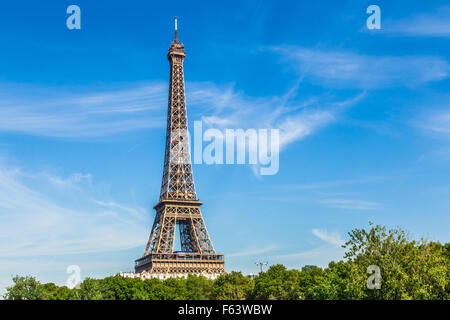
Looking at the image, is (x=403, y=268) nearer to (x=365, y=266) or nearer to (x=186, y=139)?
(x=365, y=266)

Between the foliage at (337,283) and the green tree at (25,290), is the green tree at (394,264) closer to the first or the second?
the foliage at (337,283)

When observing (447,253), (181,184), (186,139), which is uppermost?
(186,139)

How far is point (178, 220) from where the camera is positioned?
119938 mm

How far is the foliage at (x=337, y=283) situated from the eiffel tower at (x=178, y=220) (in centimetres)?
1651

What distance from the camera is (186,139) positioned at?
416ft

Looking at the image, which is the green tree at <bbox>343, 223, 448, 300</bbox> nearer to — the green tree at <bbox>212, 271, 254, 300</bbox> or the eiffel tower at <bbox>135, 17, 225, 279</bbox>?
the green tree at <bbox>212, 271, 254, 300</bbox>

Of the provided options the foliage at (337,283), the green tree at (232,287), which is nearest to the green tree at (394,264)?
the foliage at (337,283)

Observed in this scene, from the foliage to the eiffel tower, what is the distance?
54.2 ft

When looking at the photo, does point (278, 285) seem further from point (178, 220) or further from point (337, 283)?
point (178, 220)

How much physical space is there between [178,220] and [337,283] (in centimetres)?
5547

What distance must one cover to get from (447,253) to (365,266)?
39012 mm
